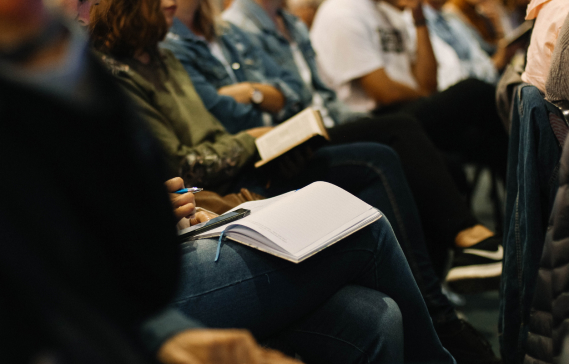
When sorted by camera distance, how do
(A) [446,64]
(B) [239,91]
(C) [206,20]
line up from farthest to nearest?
(A) [446,64] → (C) [206,20] → (B) [239,91]

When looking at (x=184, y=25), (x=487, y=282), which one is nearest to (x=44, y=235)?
(x=487, y=282)

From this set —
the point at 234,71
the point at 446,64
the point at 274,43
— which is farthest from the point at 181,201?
the point at 446,64

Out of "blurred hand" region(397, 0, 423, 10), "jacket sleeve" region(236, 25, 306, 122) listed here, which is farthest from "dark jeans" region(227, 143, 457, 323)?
"blurred hand" region(397, 0, 423, 10)

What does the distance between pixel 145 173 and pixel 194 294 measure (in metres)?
0.33

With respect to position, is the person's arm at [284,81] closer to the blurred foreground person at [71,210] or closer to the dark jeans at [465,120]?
the dark jeans at [465,120]

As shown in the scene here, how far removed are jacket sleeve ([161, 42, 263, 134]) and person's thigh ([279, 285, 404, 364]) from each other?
80 cm

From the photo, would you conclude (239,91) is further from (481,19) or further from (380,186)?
(481,19)

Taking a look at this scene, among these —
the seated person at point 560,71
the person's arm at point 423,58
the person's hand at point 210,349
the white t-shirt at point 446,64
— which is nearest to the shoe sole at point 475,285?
the seated person at point 560,71

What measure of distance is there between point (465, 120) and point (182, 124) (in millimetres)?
1178

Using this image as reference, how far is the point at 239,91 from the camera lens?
1614mm

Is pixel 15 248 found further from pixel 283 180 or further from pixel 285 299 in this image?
pixel 283 180

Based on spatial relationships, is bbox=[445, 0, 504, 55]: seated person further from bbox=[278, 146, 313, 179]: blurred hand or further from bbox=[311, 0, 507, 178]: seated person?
bbox=[278, 146, 313, 179]: blurred hand

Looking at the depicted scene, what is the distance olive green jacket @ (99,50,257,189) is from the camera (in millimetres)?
1188

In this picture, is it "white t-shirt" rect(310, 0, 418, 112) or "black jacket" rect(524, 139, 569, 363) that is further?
"white t-shirt" rect(310, 0, 418, 112)
